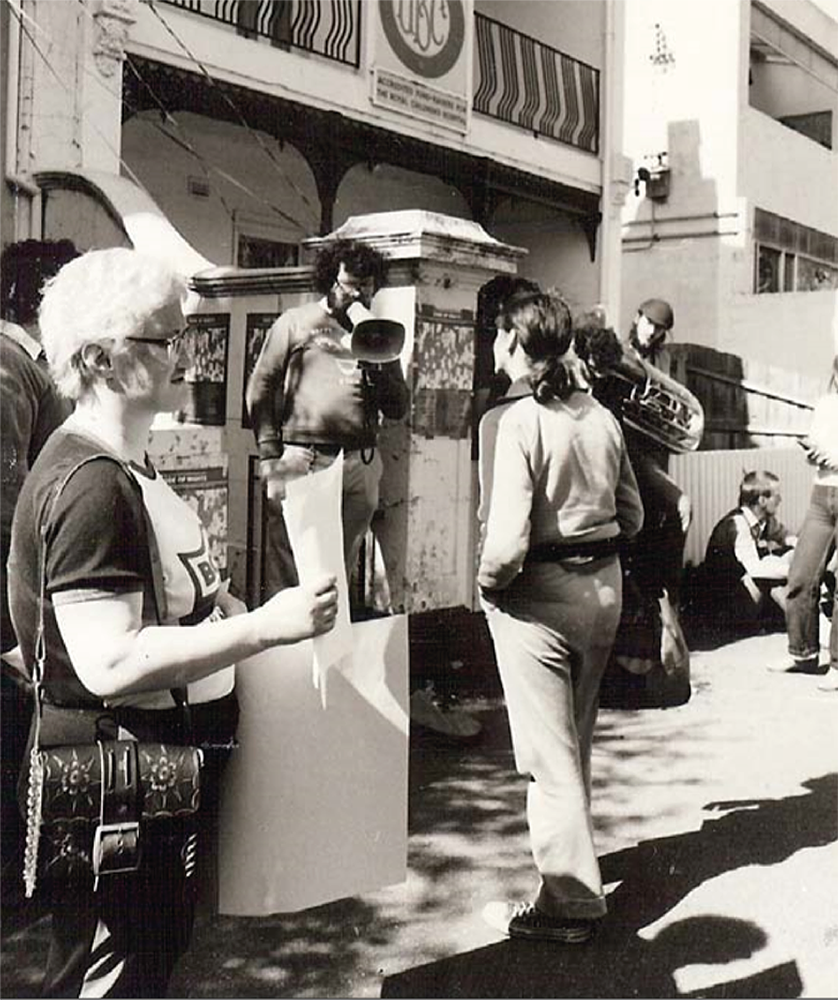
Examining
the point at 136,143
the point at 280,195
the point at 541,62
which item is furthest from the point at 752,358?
the point at 136,143

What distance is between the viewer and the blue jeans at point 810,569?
7281 millimetres

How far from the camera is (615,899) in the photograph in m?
3.93

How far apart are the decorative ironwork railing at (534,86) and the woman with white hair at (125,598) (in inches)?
444

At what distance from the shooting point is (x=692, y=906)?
3893 millimetres

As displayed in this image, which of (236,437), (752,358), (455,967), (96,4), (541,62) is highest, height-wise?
(541,62)

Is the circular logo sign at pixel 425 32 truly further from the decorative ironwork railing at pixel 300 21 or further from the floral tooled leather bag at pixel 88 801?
the floral tooled leather bag at pixel 88 801

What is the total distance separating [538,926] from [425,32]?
10054 millimetres

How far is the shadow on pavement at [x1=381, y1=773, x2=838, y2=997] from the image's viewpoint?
332 cm

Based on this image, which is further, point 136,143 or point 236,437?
point 136,143

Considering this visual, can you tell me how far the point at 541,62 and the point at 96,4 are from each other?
6996 mm

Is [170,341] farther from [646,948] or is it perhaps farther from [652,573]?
[652,573]

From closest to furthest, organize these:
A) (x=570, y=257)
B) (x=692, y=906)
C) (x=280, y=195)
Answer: (x=692, y=906) → (x=280, y=195) → (x=570, y=257)

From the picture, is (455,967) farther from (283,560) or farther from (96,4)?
(96,4)

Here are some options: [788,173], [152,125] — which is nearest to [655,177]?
[788,173]
